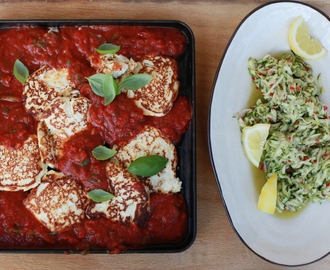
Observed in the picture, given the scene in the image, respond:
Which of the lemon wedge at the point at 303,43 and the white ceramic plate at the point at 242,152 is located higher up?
the lemon wedge at the point at 303,43

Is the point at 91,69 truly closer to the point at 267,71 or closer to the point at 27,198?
the point at 27,198

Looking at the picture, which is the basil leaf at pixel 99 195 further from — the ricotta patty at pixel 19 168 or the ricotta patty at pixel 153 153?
the ricotta patty at pixel 19 168

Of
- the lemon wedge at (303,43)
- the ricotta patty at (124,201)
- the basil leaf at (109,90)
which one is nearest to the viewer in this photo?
the basil leaf at (109,90)

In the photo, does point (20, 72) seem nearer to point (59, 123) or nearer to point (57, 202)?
point (59, 123)

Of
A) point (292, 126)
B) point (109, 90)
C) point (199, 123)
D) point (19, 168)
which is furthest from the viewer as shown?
point (199, 123)

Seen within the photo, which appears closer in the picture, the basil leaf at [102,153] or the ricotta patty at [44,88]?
the basil leaf at [102,153]

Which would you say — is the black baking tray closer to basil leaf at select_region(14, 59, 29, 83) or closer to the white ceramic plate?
the white ceramic plate

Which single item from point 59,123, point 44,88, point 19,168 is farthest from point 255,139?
point 19,168

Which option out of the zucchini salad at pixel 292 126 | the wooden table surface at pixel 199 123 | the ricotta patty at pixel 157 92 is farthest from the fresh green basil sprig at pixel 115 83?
the zucchini salad at pixel 292 126
